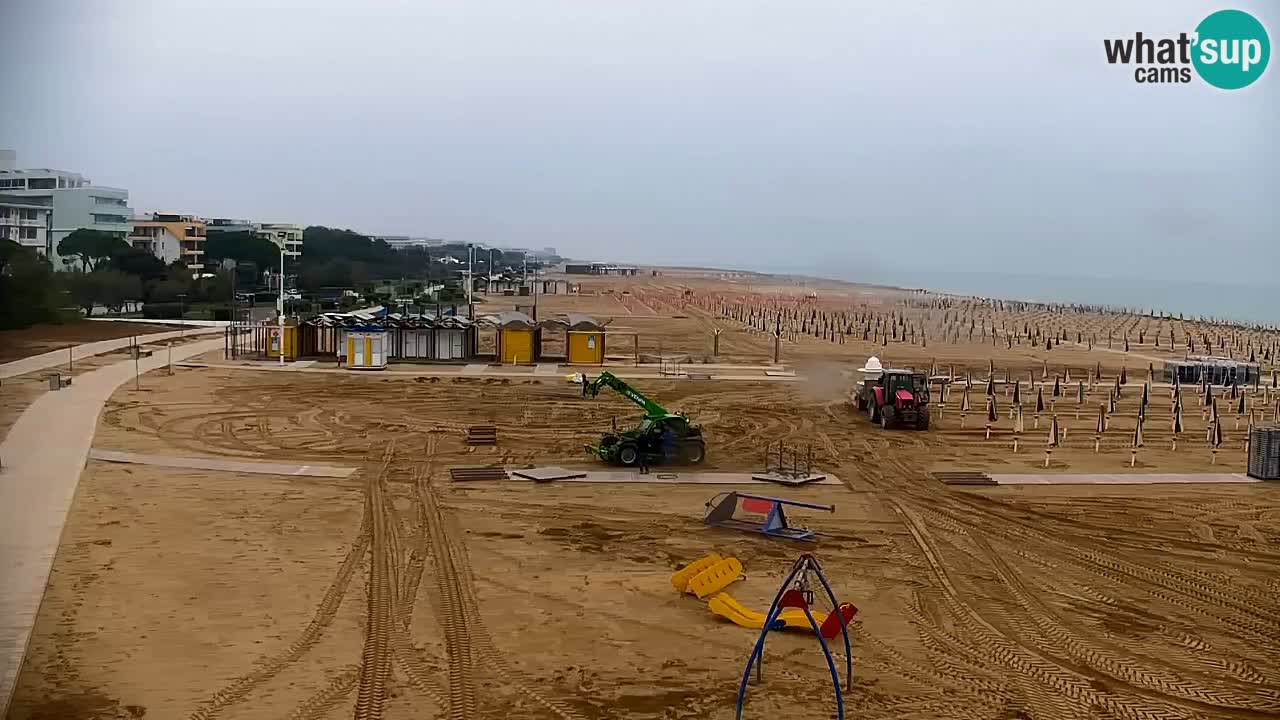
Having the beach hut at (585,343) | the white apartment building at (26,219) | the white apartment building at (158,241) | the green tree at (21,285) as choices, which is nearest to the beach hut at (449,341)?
the beach hut at (585,343)

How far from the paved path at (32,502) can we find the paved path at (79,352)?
695 mm

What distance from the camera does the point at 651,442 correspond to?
2097cm

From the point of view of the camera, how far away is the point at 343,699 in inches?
379

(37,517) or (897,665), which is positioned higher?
(37,517)

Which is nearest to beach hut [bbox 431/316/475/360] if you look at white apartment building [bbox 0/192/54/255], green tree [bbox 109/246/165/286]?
green tree [bbox 109/246/165/286]

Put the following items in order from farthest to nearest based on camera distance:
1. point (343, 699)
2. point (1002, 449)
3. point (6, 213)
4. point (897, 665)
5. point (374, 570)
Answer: point (1002, 449) → point (374, 570) → point (897, 665) → point (343, 699) → point (6, 213)

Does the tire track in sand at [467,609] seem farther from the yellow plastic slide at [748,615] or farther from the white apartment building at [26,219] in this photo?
the white apartment building at [26,219]

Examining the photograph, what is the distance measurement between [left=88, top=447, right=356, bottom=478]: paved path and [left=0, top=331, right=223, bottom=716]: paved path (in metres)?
0.54

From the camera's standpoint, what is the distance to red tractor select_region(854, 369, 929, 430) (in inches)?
1046

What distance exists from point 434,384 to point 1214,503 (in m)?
21.5

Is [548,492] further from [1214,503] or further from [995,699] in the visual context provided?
[1214,503]

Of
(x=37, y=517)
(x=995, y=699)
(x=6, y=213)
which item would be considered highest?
(x=6, y=213)

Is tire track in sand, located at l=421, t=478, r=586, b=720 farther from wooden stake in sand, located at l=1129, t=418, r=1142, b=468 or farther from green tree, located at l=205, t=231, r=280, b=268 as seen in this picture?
green tree, located at l=205, t=231, r=280, b=268

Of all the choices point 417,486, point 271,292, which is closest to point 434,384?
point 417,486
